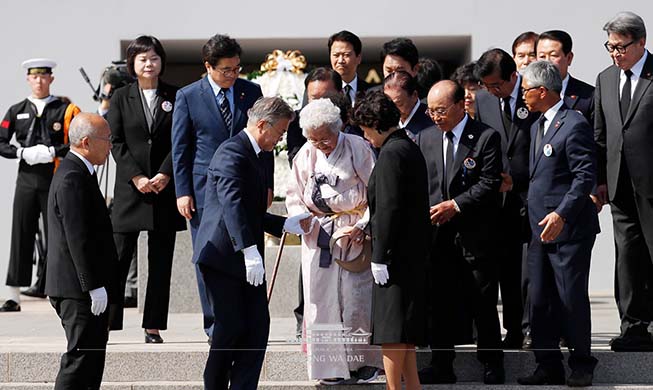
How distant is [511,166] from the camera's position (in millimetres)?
7500

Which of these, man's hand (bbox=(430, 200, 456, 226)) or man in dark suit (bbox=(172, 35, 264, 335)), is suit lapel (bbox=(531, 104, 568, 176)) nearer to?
man's hand (bbox=(430, 200, 456, 226))

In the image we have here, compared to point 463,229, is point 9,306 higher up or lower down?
lower down

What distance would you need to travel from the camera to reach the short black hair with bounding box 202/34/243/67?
294 inches

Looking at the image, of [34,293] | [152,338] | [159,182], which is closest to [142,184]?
[159,182]

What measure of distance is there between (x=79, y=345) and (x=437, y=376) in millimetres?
2043

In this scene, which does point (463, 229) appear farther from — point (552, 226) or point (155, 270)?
point (155, 270)

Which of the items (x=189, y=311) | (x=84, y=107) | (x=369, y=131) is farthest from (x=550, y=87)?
(x=84, y=107)

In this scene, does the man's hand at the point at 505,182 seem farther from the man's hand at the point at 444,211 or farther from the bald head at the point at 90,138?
the bald head at the point at 90,138

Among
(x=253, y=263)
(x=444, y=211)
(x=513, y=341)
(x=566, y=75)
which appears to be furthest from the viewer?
(x=566, y=75)

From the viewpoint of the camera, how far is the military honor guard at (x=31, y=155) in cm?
1003

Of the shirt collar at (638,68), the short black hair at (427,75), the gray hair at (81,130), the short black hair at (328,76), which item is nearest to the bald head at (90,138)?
the gray hair at (81,130)

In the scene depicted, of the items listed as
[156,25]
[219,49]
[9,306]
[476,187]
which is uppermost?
[156,25]

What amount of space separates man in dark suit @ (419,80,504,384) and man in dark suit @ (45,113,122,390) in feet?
6.09

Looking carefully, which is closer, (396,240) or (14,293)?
(396,240)
